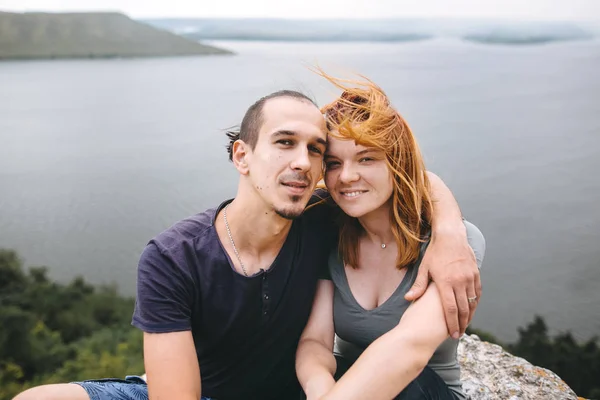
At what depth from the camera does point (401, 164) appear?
102 inches

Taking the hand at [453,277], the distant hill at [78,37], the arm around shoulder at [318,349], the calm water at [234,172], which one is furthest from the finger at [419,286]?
the distant hill at [78,37]

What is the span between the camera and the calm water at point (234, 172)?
94.7 feet

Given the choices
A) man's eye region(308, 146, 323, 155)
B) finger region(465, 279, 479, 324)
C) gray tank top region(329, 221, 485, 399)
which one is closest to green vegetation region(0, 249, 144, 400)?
gray tank top region(329, 221, 485, 399)

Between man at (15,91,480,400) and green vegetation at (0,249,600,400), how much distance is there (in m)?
9.06

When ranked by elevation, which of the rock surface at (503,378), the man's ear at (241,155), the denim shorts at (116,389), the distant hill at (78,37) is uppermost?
the distant hill at (78,37)

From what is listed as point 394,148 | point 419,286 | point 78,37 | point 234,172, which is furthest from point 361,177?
point 234,172

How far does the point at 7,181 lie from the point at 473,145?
36347 millimetres

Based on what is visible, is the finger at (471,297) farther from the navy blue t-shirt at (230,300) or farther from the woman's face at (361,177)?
the navy blue t-shirt at (230,300)

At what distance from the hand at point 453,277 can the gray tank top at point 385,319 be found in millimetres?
143

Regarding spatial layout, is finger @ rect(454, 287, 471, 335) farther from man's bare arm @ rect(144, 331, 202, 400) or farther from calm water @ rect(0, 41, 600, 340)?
calm water @ rect(0, 41, 600, 340)

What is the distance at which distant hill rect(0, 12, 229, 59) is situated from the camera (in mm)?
33125

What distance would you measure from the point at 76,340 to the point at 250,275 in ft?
57.7

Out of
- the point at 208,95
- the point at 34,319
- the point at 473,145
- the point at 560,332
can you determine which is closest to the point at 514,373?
the point at 34,319

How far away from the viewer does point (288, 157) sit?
2586 millimetres
